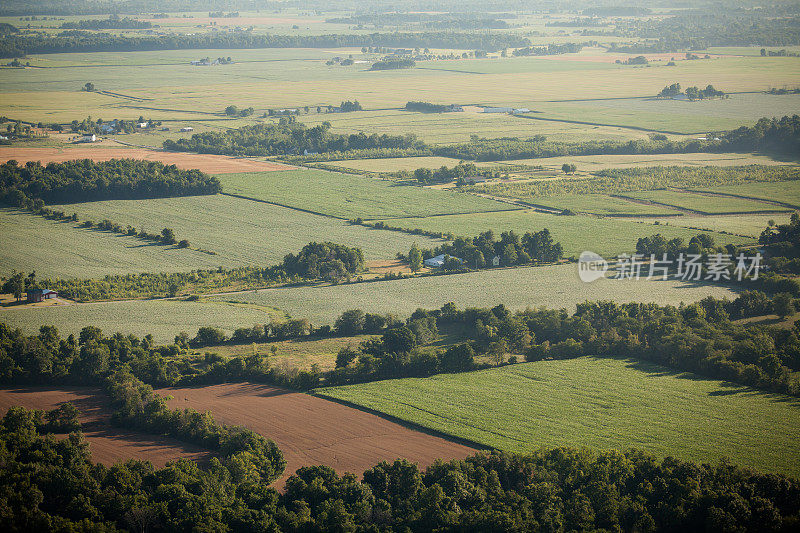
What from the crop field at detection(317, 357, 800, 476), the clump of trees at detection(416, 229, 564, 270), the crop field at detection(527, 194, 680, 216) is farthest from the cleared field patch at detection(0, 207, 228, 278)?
the crop field at detection(527, 194, 680, 216)

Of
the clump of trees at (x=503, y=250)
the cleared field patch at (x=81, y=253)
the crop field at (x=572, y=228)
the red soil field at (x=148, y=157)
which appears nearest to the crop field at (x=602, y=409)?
the clump of trees at (x=503, y=250)

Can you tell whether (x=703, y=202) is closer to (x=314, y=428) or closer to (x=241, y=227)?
(x=241, y=227)

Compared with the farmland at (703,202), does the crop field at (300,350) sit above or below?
below

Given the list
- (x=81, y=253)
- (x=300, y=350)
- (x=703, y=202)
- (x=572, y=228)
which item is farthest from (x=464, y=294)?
(x=703, y=202)

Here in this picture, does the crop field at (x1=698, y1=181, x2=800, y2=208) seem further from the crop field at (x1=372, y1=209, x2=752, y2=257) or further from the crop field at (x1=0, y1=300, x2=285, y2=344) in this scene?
the crop field at (x1=0, y1=300, x2=285, y2=344)

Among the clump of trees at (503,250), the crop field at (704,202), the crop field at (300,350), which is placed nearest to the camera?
the crop field at (300,350)

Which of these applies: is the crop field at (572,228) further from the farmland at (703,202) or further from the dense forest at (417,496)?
the dense forest at (417,496)

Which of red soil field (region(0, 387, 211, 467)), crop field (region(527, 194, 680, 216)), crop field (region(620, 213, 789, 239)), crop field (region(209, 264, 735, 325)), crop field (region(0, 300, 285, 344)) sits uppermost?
crop field (region(527, 194, 680, 216))
